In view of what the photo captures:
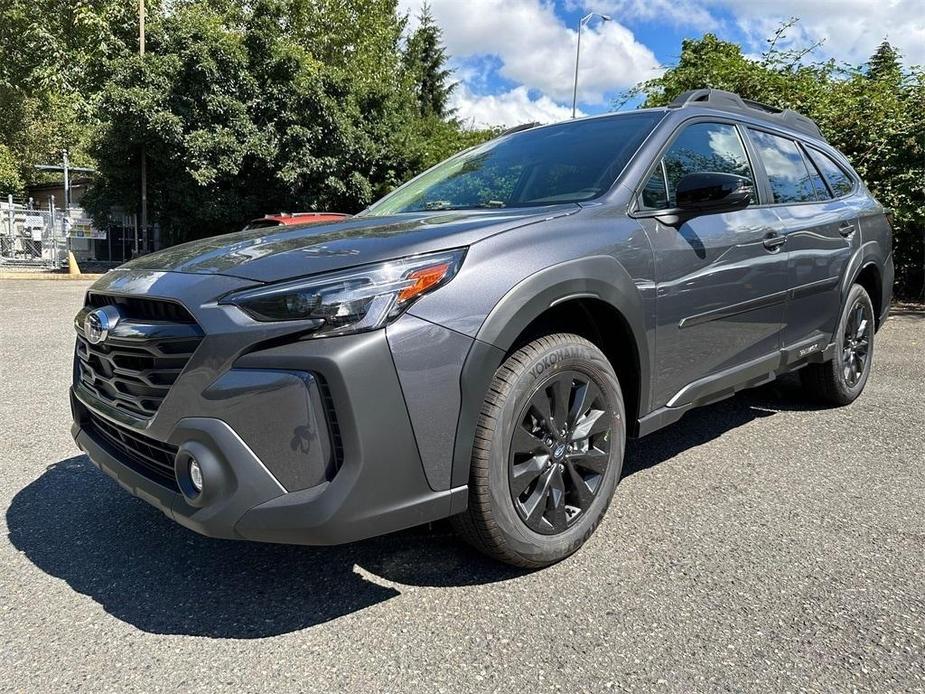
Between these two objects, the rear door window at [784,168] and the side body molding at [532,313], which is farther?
the rear door window at [784,168]

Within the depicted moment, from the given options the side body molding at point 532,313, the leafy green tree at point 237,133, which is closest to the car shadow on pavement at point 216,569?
the side body molding at point 532,313

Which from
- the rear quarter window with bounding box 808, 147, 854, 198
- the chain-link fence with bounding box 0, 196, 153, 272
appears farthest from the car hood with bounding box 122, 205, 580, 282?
the chain-link fence with bounding box 0, 196, 153, 272

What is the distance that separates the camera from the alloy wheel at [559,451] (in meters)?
2.23

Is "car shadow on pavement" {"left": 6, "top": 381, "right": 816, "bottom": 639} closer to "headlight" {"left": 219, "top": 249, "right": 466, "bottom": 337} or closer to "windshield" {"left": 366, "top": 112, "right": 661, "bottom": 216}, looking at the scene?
"headlight" {"left": 219, "top": 249, "right": 466, "bottom": 337}

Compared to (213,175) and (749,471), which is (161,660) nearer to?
(749,471)

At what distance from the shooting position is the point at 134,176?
18156 millimetres

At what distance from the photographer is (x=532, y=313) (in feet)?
7.15

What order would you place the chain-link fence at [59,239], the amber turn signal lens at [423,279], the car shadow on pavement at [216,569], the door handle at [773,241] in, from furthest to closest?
the chain-link fence at [59,239] < the door handle at [773,241] < the car shadow on pavement at [216,569] < the amber turn signal lens at [423,279]

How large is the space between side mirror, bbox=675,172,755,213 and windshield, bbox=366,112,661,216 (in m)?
0.28

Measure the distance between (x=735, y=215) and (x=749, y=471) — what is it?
127 cm

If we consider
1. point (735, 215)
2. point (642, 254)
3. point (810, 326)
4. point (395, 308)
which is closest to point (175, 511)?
point (395, 308)

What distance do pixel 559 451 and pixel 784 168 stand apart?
2467mm

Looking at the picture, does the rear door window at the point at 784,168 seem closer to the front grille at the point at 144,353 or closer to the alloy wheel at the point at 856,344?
the alloy wheel at the point at 856,344

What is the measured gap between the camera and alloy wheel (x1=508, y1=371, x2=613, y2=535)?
87.7 inches
